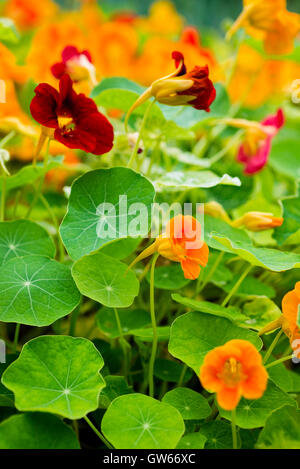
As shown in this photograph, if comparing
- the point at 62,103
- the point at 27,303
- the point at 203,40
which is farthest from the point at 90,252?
the point at 203,40

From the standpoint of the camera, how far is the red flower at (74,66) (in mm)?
977

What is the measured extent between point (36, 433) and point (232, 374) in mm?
266

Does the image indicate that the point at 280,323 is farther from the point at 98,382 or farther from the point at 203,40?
the point at 203,40

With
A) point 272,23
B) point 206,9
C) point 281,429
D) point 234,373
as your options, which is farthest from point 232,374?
point 206,9

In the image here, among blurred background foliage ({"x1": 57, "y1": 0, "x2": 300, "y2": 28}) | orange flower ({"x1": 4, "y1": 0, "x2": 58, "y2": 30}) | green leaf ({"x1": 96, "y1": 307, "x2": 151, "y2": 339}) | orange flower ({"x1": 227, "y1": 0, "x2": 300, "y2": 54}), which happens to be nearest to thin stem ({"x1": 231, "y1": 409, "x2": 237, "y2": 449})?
green leaf ({"x1": 96, "y1": 307, "x2": 151, "y2": 339})

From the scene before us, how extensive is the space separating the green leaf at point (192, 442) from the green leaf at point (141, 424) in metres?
0.03

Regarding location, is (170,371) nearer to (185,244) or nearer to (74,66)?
(185,244)

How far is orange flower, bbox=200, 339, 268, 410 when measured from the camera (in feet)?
1.88

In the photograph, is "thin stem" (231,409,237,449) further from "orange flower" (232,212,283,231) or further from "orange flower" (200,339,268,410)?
"orange flower" (232,212,283,231)

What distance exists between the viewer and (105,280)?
2.58 feet

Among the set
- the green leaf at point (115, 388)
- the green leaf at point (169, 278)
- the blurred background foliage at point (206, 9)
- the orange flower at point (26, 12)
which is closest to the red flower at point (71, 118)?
the green leaf at point (169, 278)

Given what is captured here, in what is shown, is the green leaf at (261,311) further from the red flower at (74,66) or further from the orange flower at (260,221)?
the red flower at (74,66)

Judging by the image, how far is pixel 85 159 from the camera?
68.2 inches

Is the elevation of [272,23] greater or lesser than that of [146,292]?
greater
